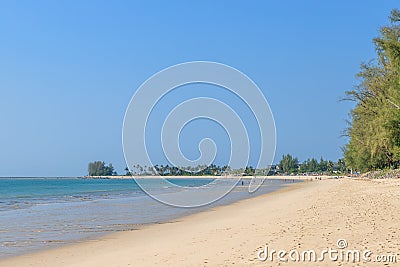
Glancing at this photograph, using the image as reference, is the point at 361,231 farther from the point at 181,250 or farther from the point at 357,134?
the point at 357,134

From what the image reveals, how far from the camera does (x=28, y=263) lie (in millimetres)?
13297

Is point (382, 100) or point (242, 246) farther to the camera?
point (382, 100)

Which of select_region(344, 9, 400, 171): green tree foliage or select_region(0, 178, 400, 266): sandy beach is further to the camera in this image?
select_region(344, 9, 400, 171): green tree foliage

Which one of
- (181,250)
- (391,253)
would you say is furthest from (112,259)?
(391,253)

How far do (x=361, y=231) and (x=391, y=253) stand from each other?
135 inches

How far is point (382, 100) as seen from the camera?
47344 millimetres

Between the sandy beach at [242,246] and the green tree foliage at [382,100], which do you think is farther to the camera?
the green tree foliage at [382,100]

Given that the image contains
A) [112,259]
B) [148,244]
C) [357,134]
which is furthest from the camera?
[357,134]

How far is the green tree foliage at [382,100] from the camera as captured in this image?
35.9 m

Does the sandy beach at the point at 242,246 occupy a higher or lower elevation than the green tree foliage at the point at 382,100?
lower

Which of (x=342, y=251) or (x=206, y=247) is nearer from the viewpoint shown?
(x=342, y=251)

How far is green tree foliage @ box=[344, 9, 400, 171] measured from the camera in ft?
118

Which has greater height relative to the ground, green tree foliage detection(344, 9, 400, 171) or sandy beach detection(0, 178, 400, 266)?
green tree foliage detection(344, 9, 400, 171)

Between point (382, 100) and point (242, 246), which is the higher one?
point (382, 100)
